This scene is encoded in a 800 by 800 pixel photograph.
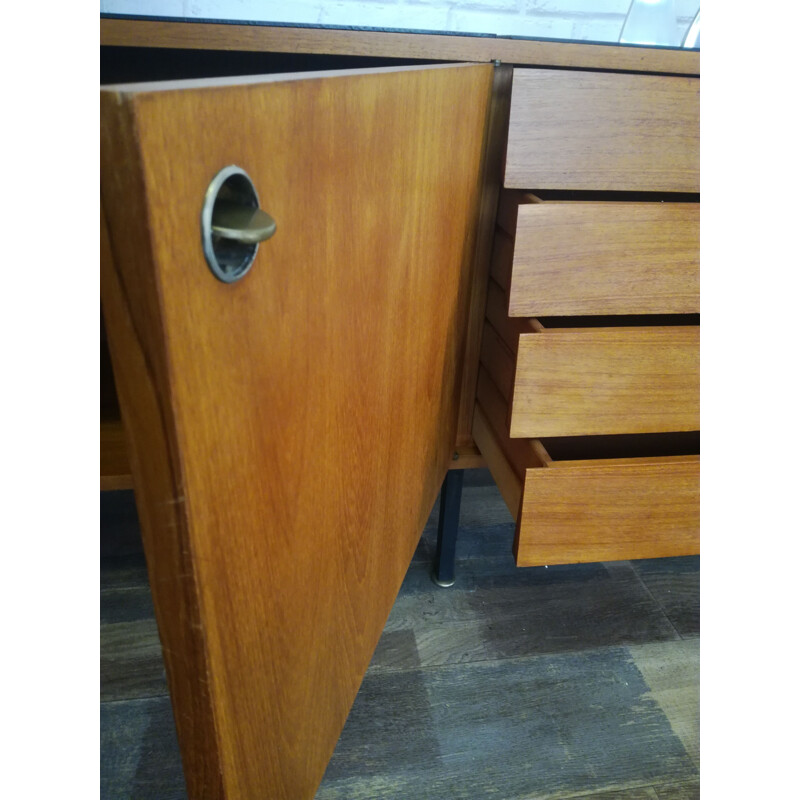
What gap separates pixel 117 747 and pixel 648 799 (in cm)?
55

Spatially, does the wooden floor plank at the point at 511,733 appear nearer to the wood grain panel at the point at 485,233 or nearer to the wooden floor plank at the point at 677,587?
the wooden floor plank at the point at 677,587

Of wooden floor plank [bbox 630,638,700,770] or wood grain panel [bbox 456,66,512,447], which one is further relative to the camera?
wooden floor plank [bbox 630,638,700,770]

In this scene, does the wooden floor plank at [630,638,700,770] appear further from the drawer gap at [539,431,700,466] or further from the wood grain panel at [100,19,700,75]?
the wood grain panel at [100,19,700,75]

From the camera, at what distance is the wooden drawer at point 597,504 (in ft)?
2.38

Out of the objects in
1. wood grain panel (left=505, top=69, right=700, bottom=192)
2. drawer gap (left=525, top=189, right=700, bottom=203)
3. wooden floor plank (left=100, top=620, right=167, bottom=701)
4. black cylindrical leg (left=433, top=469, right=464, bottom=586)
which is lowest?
wooden floor plank (left=100, top=620, right=167, bottom=701)

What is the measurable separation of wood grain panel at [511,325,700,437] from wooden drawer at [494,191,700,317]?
3 centimetres

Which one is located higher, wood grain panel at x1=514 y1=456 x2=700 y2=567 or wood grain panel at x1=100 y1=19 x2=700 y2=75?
wood grain panel at x1=100 y1=19 x2=700 y2=75

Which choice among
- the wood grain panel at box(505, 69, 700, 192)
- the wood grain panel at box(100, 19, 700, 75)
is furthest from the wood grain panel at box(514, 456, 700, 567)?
the wood grain panel at box(100, 19, 700, 75)

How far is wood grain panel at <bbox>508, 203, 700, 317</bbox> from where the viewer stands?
67cm

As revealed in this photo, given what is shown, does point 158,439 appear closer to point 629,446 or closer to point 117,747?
point 117,747

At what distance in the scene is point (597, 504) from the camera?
0.74 m

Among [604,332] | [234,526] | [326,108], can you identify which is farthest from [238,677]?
[604,332]

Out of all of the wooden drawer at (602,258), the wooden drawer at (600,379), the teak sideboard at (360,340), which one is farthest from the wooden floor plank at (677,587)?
the wooden drawer at (602,258)

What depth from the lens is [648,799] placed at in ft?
2.41
